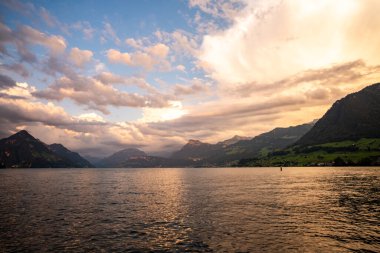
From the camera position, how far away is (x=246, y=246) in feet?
113

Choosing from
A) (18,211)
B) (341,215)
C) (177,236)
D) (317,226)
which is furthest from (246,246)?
(18,211)

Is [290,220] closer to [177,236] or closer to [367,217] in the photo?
[367,217]

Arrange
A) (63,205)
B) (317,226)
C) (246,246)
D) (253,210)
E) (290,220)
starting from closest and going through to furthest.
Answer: (246,246) → (317,226) → (290,220) → (253,210) → (63,205)

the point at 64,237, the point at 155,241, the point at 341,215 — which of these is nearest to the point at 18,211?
the point at 64,237

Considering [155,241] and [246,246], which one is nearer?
[246,246]

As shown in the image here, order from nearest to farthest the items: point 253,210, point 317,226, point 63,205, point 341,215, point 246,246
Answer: point 246,246 → point 317,226 → point 341,215 → point 253,210 → point 63,205

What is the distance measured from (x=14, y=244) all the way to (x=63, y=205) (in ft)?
119

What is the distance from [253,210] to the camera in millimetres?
60062

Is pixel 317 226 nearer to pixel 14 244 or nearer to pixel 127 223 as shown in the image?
pixel 127 223

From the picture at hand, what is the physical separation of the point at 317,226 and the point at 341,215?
12539mm

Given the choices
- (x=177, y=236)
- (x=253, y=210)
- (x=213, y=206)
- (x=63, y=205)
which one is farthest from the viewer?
(x=63, y=205)

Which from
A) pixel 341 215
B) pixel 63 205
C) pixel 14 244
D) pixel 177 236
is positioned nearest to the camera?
pixel 14 244

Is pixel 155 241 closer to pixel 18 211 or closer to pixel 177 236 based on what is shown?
pixel 177 236

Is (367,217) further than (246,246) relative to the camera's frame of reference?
Yes
